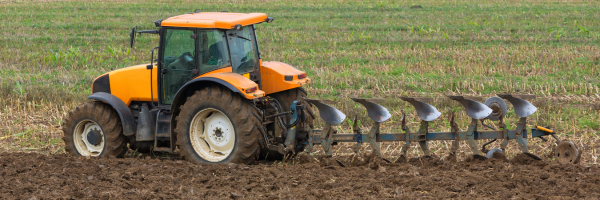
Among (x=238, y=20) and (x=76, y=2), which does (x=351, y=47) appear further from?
(x=76, y=2)

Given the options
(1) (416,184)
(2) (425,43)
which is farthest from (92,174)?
(2) (425,43)

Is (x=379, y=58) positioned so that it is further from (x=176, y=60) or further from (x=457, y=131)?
(x=176, y=60)

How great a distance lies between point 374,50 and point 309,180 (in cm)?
1087

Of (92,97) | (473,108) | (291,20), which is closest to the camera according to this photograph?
(473,108)

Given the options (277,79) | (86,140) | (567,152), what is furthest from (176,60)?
(567,152)

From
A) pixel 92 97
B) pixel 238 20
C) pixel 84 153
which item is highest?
pixel 238 20

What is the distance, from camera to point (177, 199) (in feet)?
16.6

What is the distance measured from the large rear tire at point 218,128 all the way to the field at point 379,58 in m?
0.31

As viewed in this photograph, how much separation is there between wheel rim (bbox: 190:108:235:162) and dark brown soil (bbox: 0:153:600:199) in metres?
0.27

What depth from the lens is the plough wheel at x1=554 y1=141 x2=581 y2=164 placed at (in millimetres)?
5817

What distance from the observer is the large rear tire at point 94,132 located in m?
6.87

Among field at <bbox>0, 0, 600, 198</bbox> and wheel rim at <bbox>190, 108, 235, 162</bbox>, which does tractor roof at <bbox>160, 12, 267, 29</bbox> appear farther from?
field at <bbox>0, 0, 600, 198</bbox>

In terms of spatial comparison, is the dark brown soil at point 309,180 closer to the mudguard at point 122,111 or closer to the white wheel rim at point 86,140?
the mudguard at point 122,111

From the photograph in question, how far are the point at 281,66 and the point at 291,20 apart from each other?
1657 cm
